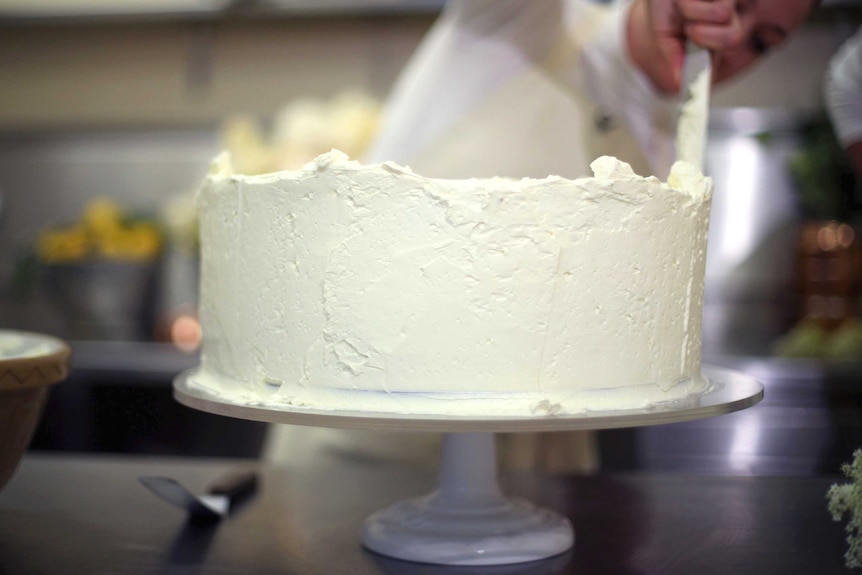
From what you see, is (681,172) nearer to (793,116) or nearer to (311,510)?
(311,510)

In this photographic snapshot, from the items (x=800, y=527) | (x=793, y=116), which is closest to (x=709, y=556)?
(x=800, y=527)

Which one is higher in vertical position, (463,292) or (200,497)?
(463,292)

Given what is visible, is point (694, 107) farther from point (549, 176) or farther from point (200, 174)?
point (200, 174)

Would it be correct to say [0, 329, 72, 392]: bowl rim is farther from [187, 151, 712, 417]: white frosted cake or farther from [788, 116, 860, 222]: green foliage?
[788, 116, 860, 222]: green foliage

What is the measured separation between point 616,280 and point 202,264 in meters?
0.41

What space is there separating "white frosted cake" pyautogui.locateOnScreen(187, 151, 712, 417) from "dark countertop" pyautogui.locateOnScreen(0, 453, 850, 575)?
139 millimetres

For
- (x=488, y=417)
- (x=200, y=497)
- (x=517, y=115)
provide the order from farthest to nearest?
1. (x=517, y=115)
2. (x=200, y=497)
3. (x=488, y=417)

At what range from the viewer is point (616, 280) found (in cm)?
80

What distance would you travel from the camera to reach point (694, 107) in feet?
3.11

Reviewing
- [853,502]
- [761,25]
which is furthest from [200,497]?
[761,25]

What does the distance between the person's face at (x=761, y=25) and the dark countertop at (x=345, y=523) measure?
0.47 m

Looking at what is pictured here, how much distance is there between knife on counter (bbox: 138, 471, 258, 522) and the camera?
3.08 feet

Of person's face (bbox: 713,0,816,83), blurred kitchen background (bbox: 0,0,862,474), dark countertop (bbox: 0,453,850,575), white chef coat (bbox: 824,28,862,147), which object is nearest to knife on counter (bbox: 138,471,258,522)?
dark countertop (bbox: 0,453,850,575)

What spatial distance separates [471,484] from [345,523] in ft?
0.45
